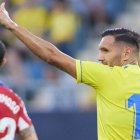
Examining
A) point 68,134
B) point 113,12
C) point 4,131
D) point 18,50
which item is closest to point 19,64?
point 18,50

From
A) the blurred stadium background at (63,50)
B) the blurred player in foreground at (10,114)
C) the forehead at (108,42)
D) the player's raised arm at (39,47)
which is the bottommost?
the blurred player in foreground at (10,114)

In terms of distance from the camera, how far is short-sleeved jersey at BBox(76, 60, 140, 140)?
5.94 metres

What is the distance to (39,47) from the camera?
19.3 ft

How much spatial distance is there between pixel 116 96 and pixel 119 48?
441mm

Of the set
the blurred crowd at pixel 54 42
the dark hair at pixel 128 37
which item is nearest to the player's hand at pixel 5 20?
the dark hair at pixel 128 37

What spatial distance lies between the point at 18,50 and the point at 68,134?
6.72ft

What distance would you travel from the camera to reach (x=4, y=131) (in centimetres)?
634

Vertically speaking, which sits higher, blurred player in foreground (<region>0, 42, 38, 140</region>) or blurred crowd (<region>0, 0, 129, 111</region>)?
blurred crowd (<region>0, 0, 129, 111</region>)

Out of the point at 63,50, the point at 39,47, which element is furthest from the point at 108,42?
the point at 63,50

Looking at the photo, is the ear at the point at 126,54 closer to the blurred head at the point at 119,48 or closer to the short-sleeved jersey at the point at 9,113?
the blurred head at the point at 119,48

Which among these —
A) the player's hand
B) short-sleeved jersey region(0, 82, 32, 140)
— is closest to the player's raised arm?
the player's hand

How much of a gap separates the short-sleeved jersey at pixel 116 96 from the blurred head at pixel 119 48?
0.12 metres

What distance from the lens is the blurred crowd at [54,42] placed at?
11711 mm

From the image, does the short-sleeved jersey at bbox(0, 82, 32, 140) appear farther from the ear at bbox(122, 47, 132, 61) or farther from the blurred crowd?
the blurred crowd
